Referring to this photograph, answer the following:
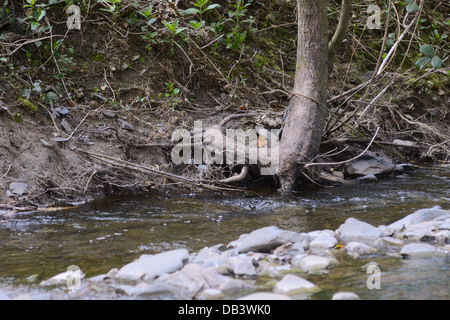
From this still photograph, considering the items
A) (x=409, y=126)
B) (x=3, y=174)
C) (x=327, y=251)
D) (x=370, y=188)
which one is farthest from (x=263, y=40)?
(x=327, y=251)

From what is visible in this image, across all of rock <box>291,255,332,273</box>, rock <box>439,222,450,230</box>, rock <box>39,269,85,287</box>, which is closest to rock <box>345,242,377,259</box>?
rock <box>291,255,332,273</box>

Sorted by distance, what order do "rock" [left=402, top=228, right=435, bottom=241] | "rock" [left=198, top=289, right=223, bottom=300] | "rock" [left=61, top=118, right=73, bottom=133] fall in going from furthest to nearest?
"rock" [left=61, top=118, right=73, bottom=133] → "rock" [left=402, top=228, right=435, bottom=241] → "rock" [left=198, top=289, right=223, bottom=300]

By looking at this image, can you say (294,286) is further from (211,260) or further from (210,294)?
(211,260)

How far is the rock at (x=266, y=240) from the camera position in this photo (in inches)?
104

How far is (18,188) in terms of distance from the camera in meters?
3.88

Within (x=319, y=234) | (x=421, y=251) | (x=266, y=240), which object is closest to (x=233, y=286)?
(x=266, y=240)

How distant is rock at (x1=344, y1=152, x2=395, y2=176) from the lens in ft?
16.6

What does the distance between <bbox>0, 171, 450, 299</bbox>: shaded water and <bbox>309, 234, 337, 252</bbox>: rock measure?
0.25 m

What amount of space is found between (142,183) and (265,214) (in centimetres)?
134

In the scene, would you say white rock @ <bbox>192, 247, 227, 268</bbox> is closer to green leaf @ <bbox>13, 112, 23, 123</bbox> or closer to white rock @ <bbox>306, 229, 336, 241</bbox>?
white rock @ <bbox>306, 229, 336, 241</bbox>

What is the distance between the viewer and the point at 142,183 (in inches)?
174

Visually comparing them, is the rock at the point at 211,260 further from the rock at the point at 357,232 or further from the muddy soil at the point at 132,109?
the muddy soil at the point at 132,109

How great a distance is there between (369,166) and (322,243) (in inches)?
105
